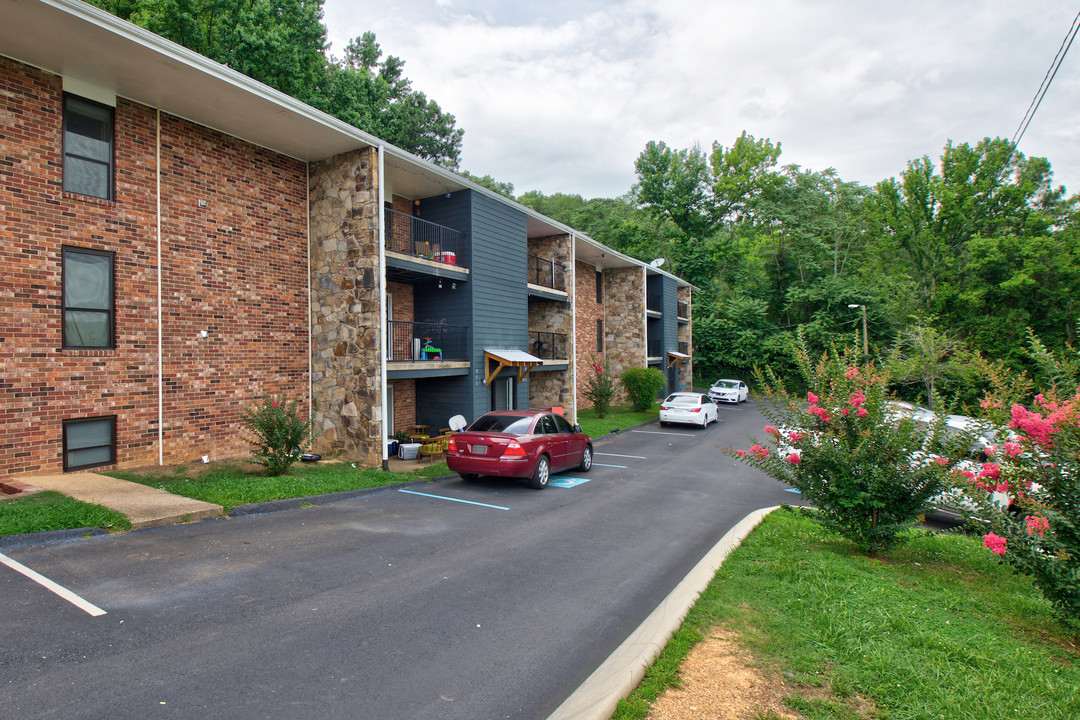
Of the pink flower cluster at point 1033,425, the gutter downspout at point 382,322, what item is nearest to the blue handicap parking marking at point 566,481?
the gutter downspout at point 382,322

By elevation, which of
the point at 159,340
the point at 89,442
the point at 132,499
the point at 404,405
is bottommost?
the point at 132,499

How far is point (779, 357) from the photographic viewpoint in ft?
134

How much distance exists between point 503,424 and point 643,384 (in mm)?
15627

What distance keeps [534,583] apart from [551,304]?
16.7m

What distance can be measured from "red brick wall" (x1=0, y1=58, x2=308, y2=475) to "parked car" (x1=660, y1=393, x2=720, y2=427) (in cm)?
1429

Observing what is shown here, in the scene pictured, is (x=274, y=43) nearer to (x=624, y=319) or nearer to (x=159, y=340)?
(x=159, y=340)

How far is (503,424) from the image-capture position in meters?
11.3

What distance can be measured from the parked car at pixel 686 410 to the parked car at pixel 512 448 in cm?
1133

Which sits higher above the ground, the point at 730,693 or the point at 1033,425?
the point at 1033,425

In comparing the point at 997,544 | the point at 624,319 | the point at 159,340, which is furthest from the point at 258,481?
the point at 624,319

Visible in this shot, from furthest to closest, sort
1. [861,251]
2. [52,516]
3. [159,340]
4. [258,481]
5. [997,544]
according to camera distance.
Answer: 1. [861,251]
2. [159,340]
3. [258,481]
4. [52,516]
5. [997,544]

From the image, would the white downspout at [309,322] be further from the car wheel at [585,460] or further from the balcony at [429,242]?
the car wheel at [585,460]

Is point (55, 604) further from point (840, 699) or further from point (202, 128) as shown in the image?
point (202, 128)

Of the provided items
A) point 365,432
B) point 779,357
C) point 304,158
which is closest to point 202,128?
point 304,158
